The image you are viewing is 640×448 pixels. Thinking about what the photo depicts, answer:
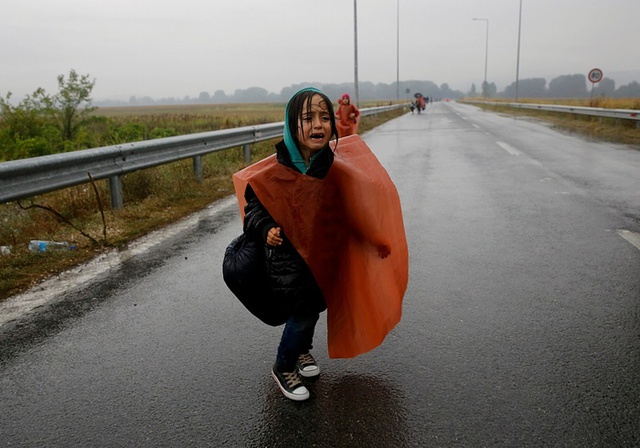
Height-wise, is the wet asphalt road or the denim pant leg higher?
the denim pant leg

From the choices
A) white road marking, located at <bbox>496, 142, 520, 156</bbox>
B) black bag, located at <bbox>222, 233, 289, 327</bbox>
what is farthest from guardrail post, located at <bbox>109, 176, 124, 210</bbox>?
white road marking, located at <bbox>496, 142, 520, 156</bbox>

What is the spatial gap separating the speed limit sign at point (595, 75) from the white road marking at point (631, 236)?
2270 centimetres

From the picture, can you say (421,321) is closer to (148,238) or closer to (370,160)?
(370,160)

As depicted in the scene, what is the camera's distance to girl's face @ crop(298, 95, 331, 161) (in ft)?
7.54

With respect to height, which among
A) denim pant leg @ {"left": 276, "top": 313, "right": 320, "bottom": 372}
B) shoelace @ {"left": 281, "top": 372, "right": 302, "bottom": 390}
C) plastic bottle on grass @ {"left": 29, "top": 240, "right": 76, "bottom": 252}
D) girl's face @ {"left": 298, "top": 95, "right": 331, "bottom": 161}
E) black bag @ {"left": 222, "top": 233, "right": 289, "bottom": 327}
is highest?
girl's face @ {"left": 298, "top": 95, "right": 331, "bottom": 161}

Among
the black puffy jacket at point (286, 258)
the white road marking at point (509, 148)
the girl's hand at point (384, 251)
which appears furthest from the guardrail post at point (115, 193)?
the white road marking at point (509, 148)

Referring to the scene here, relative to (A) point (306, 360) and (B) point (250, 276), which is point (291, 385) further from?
(B) point (250, 276)

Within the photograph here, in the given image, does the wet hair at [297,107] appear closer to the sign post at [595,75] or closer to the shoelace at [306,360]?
the shoelace at [306,360]

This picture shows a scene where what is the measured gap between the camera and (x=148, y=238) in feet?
17.9

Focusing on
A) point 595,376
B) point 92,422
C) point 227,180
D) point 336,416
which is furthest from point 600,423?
point 227,180

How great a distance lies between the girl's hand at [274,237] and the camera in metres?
2.30

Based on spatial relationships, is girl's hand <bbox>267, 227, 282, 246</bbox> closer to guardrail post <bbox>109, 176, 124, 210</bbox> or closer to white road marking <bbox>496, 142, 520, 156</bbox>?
guardrail post <bbox>109, 176, 124, 210</bbox>

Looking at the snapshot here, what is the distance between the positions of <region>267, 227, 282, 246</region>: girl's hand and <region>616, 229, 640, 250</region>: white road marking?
388 centimetres

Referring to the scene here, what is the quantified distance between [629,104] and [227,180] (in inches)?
808
